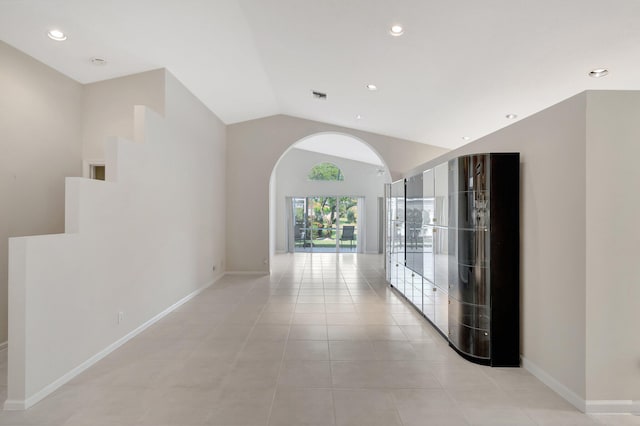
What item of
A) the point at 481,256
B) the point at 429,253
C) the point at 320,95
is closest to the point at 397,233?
the point at 429,253

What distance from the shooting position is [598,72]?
382cm

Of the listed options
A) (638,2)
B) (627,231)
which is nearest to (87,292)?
(627,231)

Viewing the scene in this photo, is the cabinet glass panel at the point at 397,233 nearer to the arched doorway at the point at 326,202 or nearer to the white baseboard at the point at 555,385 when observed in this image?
the white baseboard at the point at 555,385

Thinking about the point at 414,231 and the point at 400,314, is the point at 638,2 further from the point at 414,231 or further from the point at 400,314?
the point at 400,314

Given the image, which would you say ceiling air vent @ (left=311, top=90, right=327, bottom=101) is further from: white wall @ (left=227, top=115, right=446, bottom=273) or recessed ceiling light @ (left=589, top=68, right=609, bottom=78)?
recessed ceiling light @ (left=589, top=68, right=609, bottom=78)

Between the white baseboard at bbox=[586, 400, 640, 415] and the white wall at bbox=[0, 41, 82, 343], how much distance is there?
531 centimetres

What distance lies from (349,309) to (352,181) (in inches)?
308

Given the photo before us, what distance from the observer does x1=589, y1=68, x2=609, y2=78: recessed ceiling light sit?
377 centimetres

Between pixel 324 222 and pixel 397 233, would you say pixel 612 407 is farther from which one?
pixel 324 222

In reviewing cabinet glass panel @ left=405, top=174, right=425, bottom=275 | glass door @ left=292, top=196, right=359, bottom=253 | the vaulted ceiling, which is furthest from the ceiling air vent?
glass door @ left=292, top=196, right=359, bottom=253

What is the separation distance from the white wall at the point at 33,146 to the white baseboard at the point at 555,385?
5158mm

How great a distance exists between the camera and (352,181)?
1274 centimetres

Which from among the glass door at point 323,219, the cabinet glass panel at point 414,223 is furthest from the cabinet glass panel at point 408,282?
the glass door at point 323,219

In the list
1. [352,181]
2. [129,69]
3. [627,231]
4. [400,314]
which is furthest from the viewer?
[352,181]
